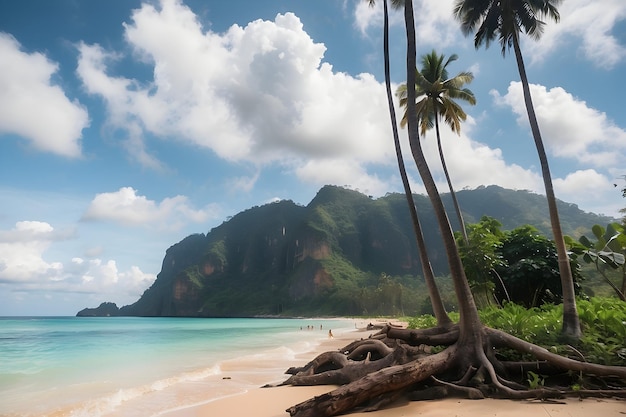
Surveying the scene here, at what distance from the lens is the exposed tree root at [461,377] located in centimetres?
570

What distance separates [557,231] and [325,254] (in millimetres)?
144479

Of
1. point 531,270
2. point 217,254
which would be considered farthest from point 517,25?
point 217,254

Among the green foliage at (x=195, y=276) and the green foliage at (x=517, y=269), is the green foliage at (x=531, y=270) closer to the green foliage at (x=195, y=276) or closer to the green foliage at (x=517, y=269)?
the green foliage at (x=517, y=269)

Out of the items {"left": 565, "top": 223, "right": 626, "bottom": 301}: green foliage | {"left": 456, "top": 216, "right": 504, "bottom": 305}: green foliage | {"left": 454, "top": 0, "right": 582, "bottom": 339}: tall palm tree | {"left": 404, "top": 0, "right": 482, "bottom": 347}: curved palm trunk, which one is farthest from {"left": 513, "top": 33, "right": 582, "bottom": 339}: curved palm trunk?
{"left": 456, "top": 216, "right": 504, "bottom": 305}: green foliage

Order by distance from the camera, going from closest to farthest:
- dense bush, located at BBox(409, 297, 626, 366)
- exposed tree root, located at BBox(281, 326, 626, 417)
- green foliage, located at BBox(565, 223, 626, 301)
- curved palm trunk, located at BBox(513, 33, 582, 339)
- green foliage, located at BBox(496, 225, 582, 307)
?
exposed tree root, located at BBox(281, 326, 626, 417) < dense bush, located at BBox(409, 297, 626, 366) < curved palm trunk, located at BBox(513, 33, 582, 339) < green foliage, located at BBox(565, 223, 626, 301) < green foliage, located at BBox(496, 225, 582, 307)

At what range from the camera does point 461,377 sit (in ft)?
22.1

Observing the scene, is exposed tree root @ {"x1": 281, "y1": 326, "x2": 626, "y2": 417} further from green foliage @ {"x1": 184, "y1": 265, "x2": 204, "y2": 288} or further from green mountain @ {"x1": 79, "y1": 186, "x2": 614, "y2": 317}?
green foliage @ {"x1": 184, "y1": 265, "x2": 204, "y2": 288}

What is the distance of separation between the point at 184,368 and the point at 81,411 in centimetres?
755

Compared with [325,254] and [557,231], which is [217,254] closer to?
[325,254]

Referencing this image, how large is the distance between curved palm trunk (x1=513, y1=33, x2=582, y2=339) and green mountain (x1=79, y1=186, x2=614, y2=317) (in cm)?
11142

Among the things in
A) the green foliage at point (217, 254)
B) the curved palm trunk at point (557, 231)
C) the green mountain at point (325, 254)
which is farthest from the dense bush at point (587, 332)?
the green foliage at point (217, 254)

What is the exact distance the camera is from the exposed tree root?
5699 millimetres

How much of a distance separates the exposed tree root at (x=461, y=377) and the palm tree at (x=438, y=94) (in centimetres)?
1101

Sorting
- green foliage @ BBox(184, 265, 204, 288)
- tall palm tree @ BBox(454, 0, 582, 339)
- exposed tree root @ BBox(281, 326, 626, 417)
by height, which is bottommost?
exposed tree root @ BBox(281, 326, 626, 417)
